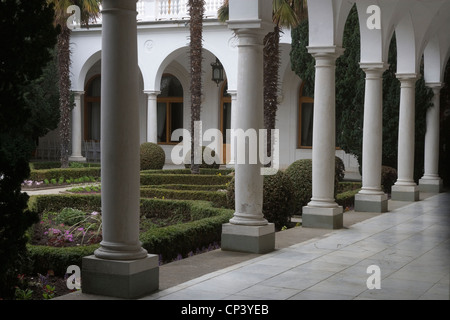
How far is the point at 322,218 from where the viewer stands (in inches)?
401

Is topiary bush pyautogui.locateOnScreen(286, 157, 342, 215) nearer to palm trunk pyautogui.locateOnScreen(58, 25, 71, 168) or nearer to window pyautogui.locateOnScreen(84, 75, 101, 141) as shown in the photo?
palm trunk pyautogui.locateOnScreen(58, 25, 71, 168)

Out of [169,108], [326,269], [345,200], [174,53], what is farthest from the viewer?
[169,108]

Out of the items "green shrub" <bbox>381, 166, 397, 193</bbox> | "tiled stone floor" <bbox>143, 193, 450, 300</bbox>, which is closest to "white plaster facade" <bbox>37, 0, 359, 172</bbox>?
"green shrub" <bbox>381, 166, 397, 193</bbox>

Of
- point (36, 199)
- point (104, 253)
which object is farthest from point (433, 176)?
point (104, 253)

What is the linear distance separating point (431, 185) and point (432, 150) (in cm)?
95

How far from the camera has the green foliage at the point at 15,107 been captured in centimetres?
522

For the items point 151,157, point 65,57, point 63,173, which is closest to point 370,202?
point 151,157

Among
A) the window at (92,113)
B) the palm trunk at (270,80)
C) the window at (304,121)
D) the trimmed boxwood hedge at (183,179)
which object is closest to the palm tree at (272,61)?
the palm trunk at (270,80)

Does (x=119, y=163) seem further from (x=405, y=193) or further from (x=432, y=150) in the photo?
(x=432, y=150)

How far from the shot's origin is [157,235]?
7.91m

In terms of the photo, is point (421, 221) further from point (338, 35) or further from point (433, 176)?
point (433, 176)

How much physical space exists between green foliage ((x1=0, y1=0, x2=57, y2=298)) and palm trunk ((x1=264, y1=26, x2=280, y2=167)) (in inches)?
432

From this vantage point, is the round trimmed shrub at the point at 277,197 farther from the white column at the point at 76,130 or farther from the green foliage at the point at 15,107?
the white column at the point at 76,130
